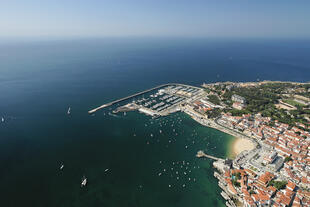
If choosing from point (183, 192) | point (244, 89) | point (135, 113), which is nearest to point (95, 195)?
point (183, 192)

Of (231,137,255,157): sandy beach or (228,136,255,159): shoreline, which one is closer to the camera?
(228,136,255,159): shoreline

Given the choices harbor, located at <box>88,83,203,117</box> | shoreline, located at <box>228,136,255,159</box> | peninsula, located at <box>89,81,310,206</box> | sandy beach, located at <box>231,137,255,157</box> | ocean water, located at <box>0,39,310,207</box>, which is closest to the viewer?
ocean water, located at <box>0,39,310,207</box>

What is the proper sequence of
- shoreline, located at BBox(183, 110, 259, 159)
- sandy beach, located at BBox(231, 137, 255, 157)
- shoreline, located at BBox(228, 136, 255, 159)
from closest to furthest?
shoreline, located at BBox(228, 136, 255, 159) → shoreline, located at BBox(183, 110, 259, 159) → sandy beach, located at BBox(231, 137, 255, 157)

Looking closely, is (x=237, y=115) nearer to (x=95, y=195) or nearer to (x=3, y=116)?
(x=95, y=195)

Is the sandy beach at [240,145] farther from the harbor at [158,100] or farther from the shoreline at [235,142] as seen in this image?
the harbor at [158,100]

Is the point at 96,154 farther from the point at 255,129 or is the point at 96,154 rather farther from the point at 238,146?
the point at 255,129

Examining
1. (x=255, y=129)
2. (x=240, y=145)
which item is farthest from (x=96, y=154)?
(x=255, y=129)

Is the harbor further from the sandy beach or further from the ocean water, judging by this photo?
the sandy beach

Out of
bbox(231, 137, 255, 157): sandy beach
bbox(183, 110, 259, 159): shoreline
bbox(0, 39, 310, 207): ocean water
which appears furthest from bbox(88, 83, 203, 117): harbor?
bbox(231, 137, 255, 157): sandy beach
